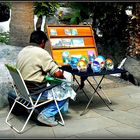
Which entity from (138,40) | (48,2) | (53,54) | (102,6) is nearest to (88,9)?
(102,6)

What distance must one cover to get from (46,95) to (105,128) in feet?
3.60

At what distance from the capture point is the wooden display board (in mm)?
7062

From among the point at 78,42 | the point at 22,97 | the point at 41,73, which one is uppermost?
the point at 78,42

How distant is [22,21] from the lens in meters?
11.1

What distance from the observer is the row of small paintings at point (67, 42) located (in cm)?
711

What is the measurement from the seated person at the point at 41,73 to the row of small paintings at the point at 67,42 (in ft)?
3.89

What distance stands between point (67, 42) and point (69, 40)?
0.22 ft

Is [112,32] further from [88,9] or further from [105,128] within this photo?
[105,128]


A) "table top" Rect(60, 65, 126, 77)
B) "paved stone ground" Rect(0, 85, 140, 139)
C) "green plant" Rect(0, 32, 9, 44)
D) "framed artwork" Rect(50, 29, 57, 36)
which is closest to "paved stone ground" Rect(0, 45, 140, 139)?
"paved stone ground" Rect(0, 85, 140, 139)

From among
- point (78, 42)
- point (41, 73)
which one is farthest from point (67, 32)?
point (41, 73)

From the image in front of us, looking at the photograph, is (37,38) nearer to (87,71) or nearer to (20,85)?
(20,85)

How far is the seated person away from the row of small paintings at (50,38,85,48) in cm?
118

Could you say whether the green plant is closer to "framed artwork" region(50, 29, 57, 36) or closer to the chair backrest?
"framed artwork" region(50, 29, 57, 36)

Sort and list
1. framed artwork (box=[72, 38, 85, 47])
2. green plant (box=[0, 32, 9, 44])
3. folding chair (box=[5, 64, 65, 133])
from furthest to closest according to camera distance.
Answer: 1. green plant (box=[0, 32, 9, 44])
2. framed artwork (box=[72, 38, 85, 47])
3. folding chair (box=[5, 64, 65, 133])
